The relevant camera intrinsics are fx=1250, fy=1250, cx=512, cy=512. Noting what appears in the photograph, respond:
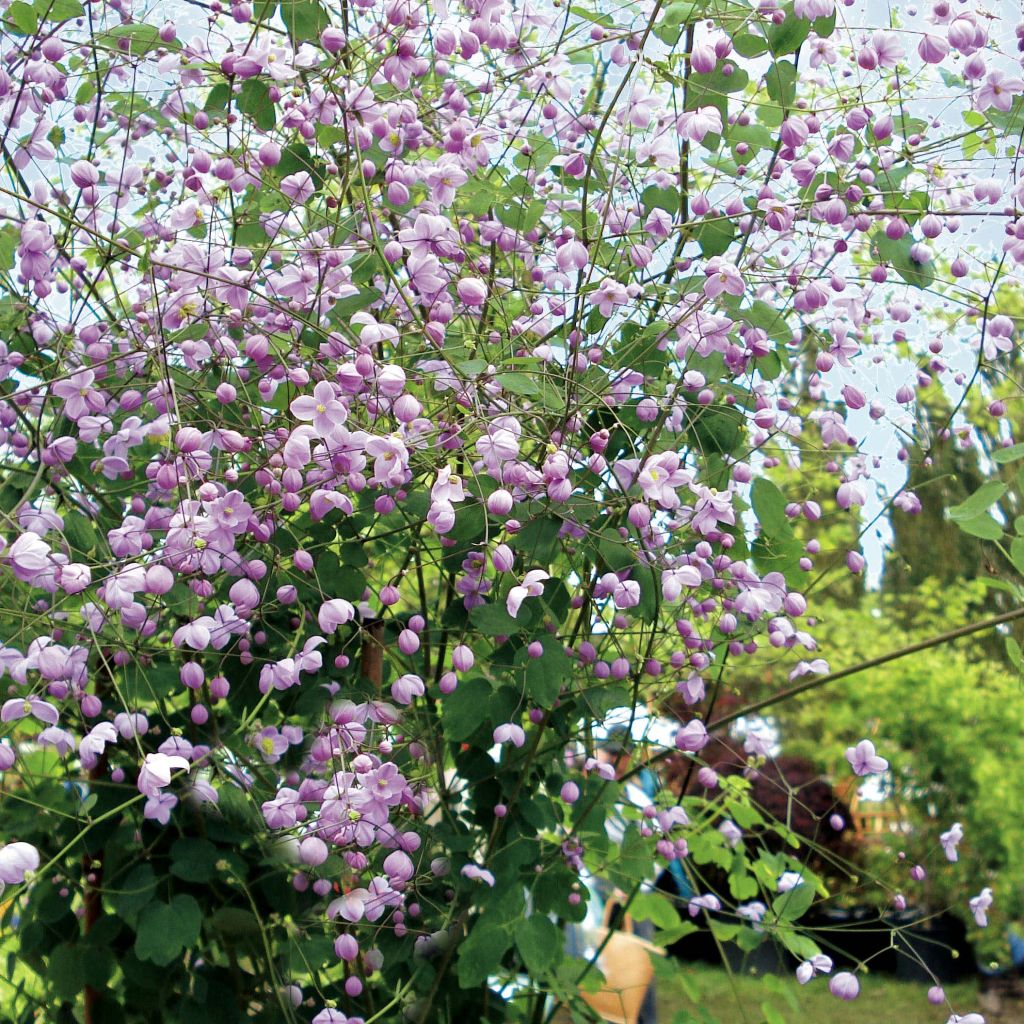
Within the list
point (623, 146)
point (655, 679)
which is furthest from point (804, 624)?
point (623, 146)

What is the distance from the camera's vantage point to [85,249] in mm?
2018

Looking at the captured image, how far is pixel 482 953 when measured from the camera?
1.66m

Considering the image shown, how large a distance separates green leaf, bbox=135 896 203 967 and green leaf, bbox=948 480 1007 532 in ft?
3.81

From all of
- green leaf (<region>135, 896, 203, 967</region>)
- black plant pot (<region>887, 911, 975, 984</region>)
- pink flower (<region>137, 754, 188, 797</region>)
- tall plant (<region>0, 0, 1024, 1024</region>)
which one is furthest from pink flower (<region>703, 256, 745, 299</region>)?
black plant pot (<region>887, 911, 975, 984</region>)

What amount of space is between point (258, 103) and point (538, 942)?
1.22 meters

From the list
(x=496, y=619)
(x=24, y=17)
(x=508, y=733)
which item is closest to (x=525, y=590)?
(x=496, y=619)

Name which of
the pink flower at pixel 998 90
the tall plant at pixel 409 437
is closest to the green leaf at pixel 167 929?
the tall plant at pixel 409 437

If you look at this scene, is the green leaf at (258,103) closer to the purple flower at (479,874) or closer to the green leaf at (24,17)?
the green leaf at (24,17)

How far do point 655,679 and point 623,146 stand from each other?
31.1 inches

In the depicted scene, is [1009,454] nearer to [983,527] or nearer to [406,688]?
[983,527]

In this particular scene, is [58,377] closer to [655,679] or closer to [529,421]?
[529,421]

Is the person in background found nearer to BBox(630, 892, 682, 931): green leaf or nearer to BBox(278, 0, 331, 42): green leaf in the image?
BBox(630, 892, 682, 931): green leaf

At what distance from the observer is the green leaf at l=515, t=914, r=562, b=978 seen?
165 centimetres

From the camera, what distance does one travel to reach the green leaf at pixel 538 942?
1652mm
